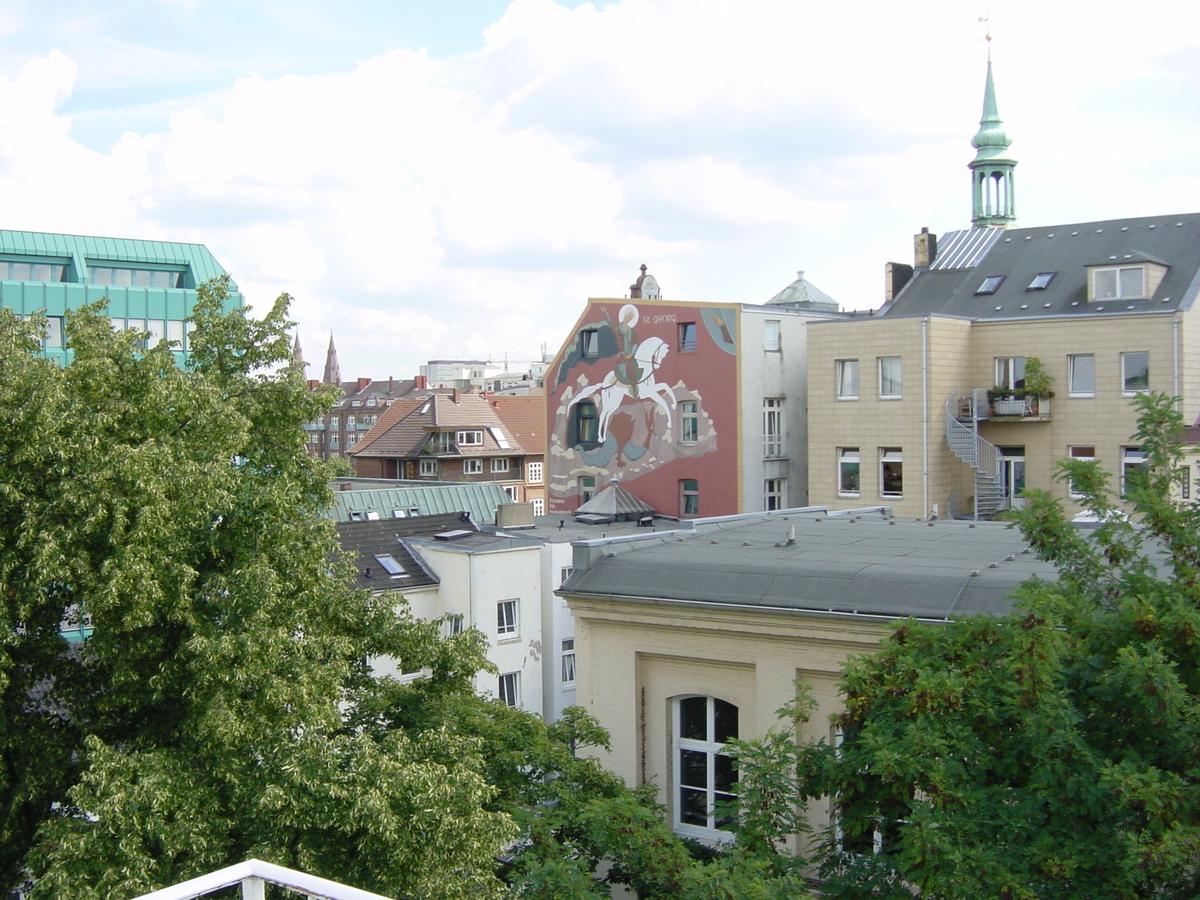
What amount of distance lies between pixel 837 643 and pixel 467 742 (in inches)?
212

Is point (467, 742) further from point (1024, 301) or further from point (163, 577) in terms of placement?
point (1024, 301)

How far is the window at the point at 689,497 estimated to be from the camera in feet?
174

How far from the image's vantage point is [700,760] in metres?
18.1

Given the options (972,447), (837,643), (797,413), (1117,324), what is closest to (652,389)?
(797,413)

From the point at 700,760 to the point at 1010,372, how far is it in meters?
33.5

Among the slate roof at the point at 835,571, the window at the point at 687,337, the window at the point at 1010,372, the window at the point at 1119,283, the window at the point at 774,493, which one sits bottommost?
the slate roof at the point at 835,571

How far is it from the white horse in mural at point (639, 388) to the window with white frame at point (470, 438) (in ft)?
143

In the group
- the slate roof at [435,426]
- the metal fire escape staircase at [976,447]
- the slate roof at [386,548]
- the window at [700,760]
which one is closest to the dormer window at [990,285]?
the metal fire escape staircase at [976,447]

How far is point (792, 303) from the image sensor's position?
68.0 m

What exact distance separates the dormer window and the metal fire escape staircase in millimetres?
6342

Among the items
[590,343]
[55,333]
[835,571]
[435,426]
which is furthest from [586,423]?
[435,426]

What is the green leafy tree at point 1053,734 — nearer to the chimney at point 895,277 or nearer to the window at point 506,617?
the window at point 506,617

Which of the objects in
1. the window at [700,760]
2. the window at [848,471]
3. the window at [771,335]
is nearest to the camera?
the window at [700,760]

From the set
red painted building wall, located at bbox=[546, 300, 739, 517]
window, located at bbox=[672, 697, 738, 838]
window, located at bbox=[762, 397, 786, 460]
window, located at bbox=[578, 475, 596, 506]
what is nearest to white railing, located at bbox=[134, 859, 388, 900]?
window, located at bbox=[672, 697, 738, 838]
